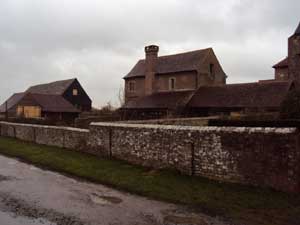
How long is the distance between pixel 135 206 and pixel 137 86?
35.8 meters

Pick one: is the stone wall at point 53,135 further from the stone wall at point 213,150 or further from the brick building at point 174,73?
the brick building at point 174,73

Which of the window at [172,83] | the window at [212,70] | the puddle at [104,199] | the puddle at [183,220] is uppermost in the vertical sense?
the window at [212,70]

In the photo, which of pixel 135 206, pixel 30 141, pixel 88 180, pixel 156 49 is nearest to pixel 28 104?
pixel 156 49

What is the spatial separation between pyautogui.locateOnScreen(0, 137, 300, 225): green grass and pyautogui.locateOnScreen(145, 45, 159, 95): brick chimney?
2717 cm

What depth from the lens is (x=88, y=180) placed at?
10.4 metres

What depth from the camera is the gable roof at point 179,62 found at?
37.1 m

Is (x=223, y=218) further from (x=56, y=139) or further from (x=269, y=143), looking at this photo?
(x=56, y=139)

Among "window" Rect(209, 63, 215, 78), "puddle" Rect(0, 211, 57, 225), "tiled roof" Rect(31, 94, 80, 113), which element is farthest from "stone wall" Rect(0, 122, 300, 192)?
"tiled roof" Rect(31, 94, 80, 113)

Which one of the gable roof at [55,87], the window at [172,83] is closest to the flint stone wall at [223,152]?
the window at [172,83]

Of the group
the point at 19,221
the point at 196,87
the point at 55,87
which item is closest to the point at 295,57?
the point at 196,87

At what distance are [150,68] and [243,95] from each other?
48.5 ft

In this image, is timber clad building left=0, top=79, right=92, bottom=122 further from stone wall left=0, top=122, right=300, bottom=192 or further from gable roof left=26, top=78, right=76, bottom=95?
stone wall left=0, top=122, right=300, bottom=192

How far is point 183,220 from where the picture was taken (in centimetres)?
653

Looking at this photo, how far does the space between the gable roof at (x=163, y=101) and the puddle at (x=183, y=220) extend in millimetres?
26655
